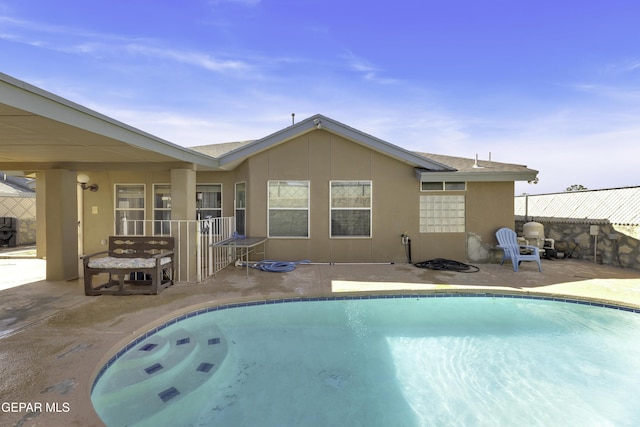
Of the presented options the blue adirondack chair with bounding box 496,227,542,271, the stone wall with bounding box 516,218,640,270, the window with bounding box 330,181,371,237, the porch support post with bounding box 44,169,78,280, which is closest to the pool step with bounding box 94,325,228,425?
the porch support post with bounding box 44,169,78,280

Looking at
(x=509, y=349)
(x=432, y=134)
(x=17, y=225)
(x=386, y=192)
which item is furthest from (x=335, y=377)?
(x=17, y=225)

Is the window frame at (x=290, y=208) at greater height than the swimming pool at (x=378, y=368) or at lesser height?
greater

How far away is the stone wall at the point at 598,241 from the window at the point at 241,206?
962 centimetres

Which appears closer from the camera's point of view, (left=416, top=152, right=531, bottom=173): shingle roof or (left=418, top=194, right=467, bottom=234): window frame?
(left=416, top=152, right=531, bottom=173): shingle roof

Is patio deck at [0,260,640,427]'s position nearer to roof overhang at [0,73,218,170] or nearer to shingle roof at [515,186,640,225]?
shingle roof at [515,186,640,225]

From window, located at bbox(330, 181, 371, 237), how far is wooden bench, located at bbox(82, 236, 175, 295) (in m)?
4.08

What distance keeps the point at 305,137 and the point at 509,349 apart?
20.6ft

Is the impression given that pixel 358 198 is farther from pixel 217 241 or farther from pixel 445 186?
pixel 217 241

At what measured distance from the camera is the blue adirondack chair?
283 inches

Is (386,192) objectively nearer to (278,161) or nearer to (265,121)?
(278,161)

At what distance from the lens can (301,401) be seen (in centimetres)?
303

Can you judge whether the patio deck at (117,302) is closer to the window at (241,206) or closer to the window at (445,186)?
the window at (241,206)

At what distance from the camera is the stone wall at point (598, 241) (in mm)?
7652

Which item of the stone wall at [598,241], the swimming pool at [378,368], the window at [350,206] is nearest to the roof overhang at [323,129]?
the window at [350,206]
